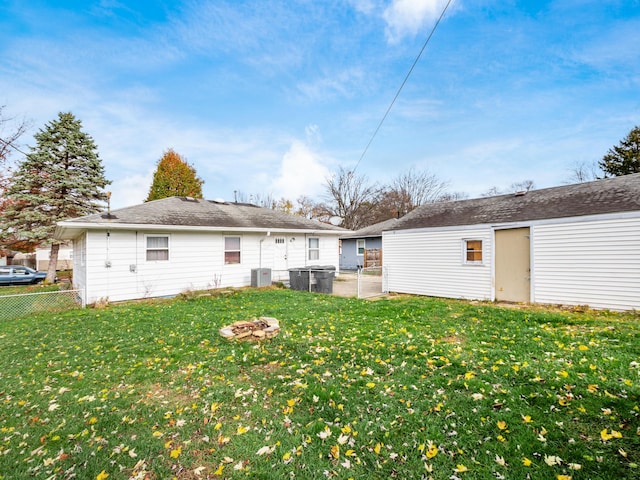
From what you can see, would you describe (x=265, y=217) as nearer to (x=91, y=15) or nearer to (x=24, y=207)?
(x=91, y=15)

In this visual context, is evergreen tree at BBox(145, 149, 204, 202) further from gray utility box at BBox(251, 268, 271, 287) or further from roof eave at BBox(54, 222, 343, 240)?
gray utility box at BBox(251, 268, 271, 287)

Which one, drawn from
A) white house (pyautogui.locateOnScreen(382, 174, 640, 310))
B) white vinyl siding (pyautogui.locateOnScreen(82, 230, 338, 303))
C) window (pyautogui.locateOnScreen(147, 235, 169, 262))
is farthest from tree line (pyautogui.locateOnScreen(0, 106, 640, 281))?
white house (pyautogui.locateOnScreen(382, 174, 640, 310))

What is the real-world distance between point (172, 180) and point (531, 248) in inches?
966

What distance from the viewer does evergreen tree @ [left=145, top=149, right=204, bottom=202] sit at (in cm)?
2388

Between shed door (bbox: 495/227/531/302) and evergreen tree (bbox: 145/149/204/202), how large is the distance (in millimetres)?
23090

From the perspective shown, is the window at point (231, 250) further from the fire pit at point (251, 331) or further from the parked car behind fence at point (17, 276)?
the parked car behind fence at point (17, 276)

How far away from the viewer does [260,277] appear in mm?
12641

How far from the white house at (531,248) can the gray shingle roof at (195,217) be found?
5.62m

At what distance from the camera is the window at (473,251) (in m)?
9.88

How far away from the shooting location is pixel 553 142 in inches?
627

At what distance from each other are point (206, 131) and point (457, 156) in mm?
16875

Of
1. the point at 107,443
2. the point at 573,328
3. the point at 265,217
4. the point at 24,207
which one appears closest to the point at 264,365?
the point at 107,443

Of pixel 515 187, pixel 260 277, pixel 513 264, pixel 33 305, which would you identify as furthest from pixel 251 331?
pixel 515 187

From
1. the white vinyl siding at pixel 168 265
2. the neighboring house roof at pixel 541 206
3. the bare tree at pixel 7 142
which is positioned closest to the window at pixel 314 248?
the white vinyl siding at pixel 168 265
